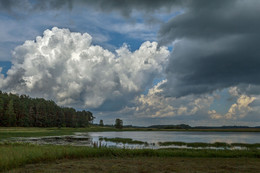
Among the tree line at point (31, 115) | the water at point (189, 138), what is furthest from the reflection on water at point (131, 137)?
the tree line at point (31, 115)

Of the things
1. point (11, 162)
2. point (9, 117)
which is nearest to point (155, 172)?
point (11, 162)

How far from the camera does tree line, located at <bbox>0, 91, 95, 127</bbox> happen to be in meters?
109

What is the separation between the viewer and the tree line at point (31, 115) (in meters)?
109

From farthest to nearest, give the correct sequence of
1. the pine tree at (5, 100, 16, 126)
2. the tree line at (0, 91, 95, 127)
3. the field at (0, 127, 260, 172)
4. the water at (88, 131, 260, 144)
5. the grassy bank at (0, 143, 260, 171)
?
the tree line at (0, 91, 95, 127) → the pine tree at (5, 100, 16, 126) → the water at (88, 131, 260, 144) → the grassy bank at (0, 143, 260, 171) → the field at (0, 127, 260, 172)

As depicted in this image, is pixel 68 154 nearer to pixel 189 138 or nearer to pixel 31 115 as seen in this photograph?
pixel 189 138

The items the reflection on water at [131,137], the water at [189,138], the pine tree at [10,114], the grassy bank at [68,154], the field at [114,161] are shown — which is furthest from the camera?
the pine tree at [10,114]

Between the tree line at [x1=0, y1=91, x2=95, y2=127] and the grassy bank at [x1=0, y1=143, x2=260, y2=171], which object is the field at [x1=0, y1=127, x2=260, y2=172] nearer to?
the grassy bank at [x1=0, y1=143, x2=260, y2=171]

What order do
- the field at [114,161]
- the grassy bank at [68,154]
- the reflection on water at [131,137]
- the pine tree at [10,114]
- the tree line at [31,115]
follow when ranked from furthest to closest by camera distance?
1. the tree line at [31,115]
2. the pine tree at [10,114]
3. the reflection on water at [131,137]
4. the grassy bank at [68,154]
5. the field at [114,161]

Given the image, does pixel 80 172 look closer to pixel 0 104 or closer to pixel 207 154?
pixel 207 154

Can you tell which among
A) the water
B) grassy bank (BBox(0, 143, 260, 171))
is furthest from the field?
the water

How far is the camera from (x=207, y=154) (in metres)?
24.6

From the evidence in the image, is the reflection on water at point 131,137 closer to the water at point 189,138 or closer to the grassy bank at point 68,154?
the water at point 189,138

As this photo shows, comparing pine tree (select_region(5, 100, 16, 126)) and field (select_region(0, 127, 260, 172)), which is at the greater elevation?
pine tree (select_region(5, 100, 16, 126))

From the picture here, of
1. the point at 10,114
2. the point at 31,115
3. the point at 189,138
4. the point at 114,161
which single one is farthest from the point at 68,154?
the point at 31,115
